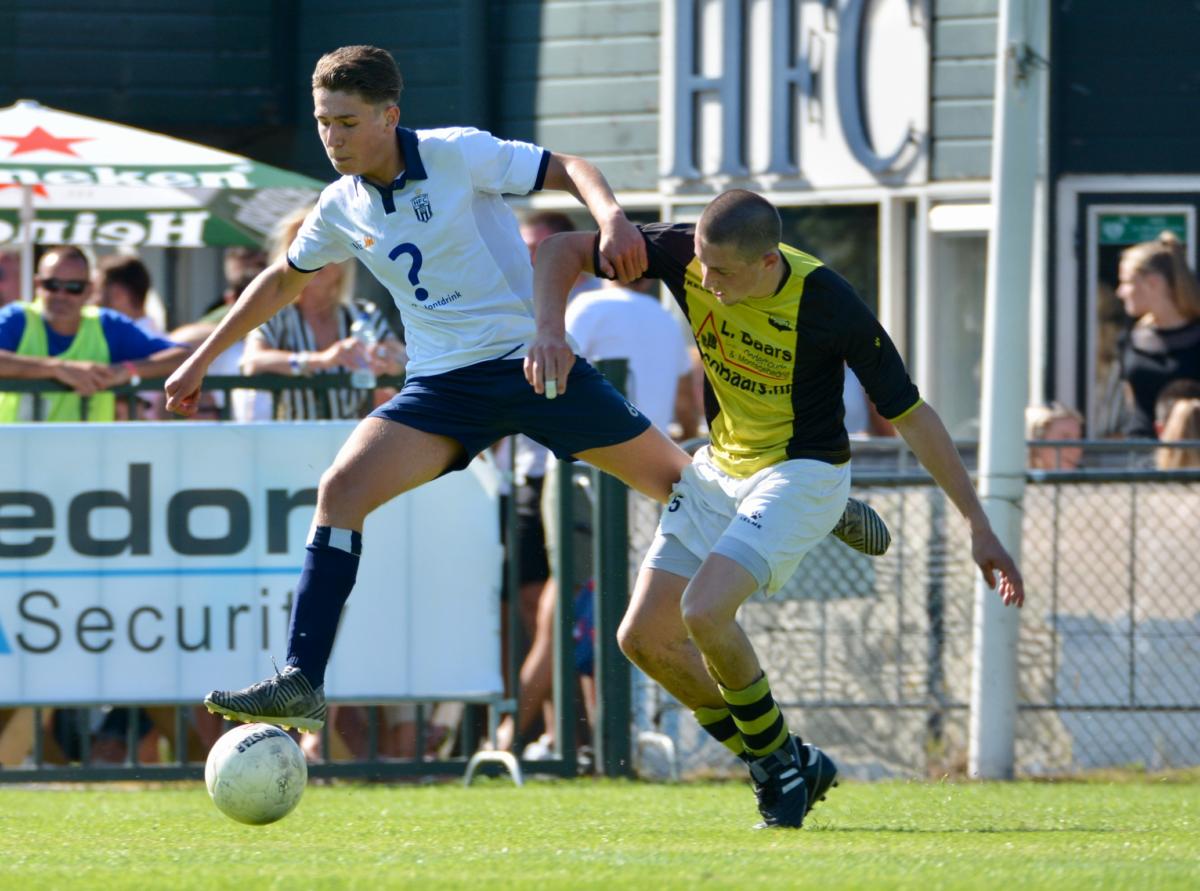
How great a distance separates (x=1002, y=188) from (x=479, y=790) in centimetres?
338

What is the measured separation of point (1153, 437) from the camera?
1112cm

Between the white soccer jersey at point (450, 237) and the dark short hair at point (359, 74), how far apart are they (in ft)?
0.58

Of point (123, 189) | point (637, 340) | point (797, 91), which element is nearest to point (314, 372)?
point (637, 340)

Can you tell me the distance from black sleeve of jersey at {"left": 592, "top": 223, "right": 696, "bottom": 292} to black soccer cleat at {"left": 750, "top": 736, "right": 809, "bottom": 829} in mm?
1446

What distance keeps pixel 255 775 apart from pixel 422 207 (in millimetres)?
1790

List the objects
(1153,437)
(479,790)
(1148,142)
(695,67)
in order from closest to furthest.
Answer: (479,790), (1153,437), (1148,142), (695,67)

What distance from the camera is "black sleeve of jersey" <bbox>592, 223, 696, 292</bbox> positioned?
6.91 meters

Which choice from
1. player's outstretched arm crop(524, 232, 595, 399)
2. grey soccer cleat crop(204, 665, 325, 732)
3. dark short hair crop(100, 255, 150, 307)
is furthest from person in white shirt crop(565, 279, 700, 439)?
grey soccer cleat crop(204, 665, 325, 732)

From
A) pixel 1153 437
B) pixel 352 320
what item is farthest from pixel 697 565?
pixel 1153 437

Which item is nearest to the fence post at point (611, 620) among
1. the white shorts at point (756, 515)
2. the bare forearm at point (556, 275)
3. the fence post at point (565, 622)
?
the fence post at point (565, 622)

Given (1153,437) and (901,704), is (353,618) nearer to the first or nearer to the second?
(901,704)

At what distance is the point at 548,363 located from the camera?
256 inches

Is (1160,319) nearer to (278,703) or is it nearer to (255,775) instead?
(278,703)

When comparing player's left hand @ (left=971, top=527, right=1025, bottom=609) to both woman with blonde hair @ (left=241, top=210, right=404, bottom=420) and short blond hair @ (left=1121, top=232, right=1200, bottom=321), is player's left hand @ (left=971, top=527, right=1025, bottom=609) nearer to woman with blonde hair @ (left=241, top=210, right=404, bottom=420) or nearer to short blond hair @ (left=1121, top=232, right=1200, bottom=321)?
woman with blonde hair @ (left=241, top=210, right=404, bottom=420)
